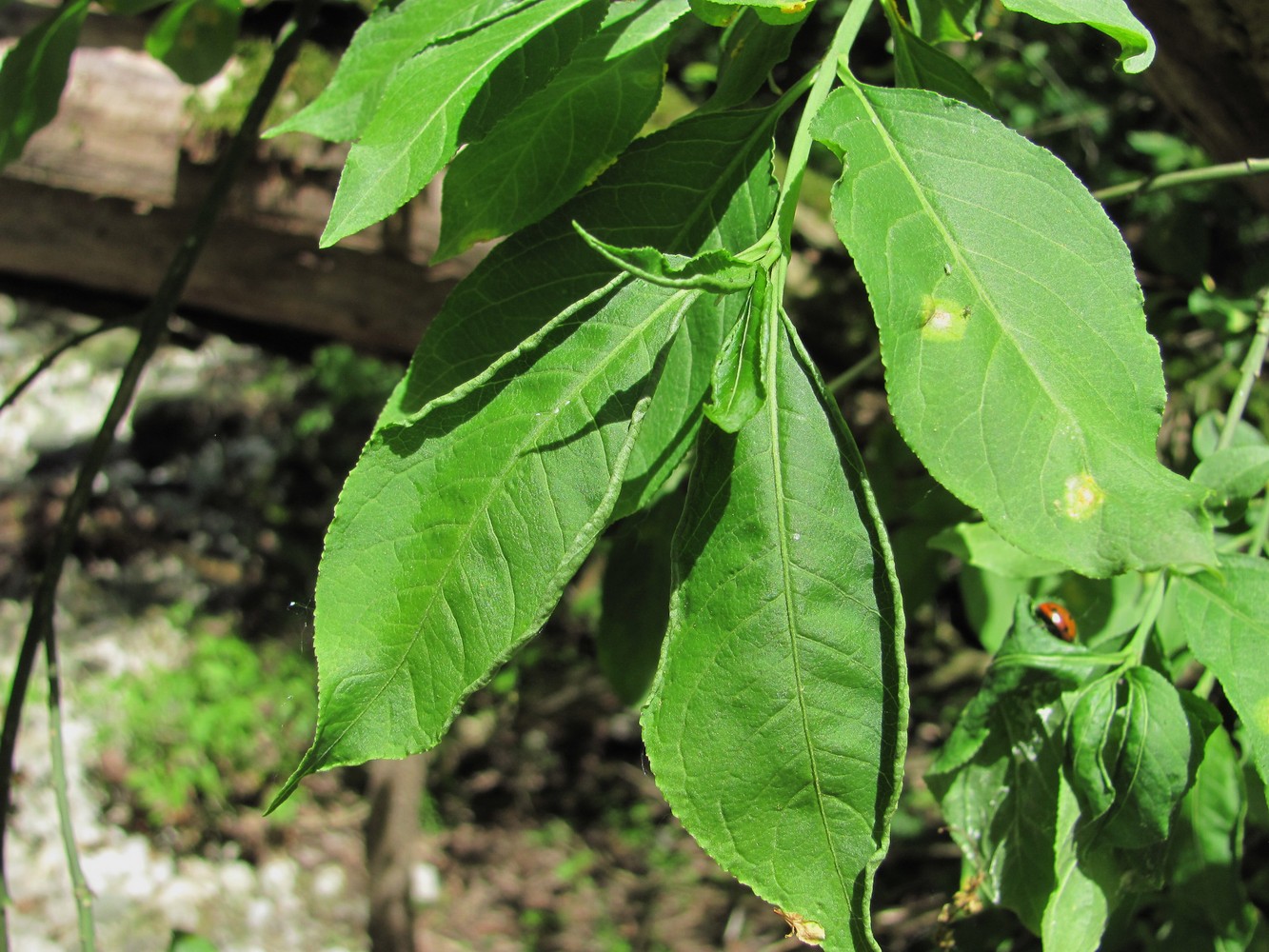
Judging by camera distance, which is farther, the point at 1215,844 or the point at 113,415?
the point at 113,415

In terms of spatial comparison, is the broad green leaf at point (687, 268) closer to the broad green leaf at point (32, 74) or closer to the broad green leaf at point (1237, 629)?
the broad green leaf at point (1237, 629)

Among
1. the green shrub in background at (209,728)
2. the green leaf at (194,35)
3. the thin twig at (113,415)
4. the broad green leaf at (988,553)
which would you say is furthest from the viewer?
the green shrub in background at (209,728)

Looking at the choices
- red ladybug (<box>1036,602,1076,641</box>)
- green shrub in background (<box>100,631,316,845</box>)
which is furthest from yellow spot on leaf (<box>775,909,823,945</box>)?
green shrub in background (<box>100,631,316,845</box>)

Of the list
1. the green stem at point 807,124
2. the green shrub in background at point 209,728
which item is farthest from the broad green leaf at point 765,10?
the green shrub in background at point 209,728

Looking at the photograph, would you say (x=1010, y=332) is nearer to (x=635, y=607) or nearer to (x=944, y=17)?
(x=944, y=17)

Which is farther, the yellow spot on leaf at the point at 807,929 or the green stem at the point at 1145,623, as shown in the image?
the green stem at the point at 1145,623

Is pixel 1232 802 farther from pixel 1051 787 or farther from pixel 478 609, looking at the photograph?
pixel 478 609

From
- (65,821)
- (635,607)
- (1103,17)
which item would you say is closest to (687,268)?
(1103,17)
